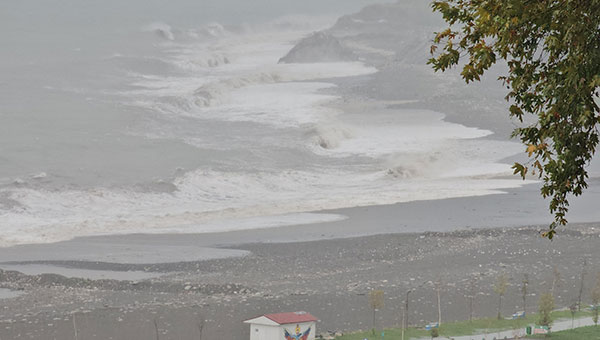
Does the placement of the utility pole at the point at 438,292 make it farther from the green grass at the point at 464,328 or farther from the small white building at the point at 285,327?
the small white building at the point at 285,327

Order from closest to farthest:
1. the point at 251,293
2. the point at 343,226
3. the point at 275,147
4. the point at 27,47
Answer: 1. the point at 251,293
2. the point at 343,226
3. the point at 275,147
4. the point at 27,47

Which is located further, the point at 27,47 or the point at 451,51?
the point at 27,47

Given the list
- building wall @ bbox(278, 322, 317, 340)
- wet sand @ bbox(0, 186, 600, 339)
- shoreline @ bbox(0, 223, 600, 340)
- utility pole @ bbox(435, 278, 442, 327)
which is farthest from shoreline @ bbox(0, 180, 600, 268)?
building wall @ bbox(278, 322, 317, 340)

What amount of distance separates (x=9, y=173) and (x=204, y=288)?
31121 millimetres

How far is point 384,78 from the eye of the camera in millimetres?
110812

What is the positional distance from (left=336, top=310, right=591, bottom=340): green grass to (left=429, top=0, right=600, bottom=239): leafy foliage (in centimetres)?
1681

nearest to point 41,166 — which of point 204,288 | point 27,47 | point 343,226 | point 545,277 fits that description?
point 343,226

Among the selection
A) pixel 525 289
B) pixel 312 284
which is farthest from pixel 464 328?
pixel 312 284

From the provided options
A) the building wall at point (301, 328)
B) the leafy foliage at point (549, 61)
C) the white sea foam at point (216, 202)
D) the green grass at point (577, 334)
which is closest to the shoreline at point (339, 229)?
the white sea foam at point (216, 202)

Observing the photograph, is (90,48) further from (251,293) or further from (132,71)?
(251,293)

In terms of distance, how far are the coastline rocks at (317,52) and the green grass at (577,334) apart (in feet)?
367

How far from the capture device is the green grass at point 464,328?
2606 centimetres

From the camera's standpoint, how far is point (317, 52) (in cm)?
14162

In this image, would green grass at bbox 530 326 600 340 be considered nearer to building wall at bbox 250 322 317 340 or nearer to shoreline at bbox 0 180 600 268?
building wall at bbox 250 322 317 340
